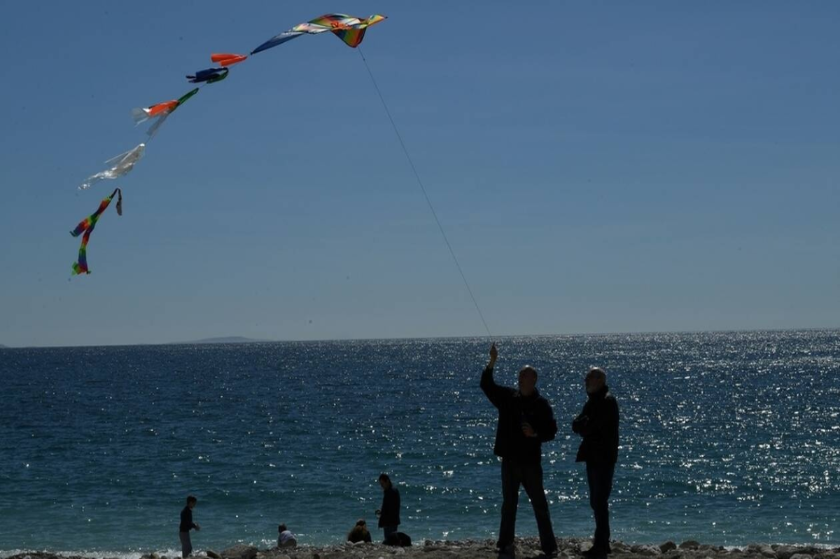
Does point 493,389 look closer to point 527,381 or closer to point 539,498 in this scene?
point 527,381

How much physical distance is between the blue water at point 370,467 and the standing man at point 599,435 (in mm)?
10162

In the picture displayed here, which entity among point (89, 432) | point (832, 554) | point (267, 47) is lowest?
point (89, 432)

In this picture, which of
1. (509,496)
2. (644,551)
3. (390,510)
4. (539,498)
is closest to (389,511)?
(390,510)

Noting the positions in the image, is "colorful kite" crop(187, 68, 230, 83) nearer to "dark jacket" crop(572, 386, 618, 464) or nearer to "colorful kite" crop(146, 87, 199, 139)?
"colorful kite" crop(146, 87, 199, 139)

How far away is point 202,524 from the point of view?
2119 centimetres

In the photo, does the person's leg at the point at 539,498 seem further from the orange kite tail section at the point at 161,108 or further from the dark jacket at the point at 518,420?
the orange kite tail section at the point at 161,108

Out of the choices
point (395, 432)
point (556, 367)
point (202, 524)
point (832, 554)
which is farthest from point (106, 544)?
point (556, 367)

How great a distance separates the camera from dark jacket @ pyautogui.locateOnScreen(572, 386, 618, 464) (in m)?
9.05

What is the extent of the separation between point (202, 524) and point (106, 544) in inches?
90.6

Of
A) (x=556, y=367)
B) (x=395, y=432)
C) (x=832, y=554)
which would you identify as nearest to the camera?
(x=832, y=554)

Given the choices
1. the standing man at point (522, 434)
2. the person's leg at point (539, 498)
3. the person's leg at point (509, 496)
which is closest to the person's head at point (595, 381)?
the standing man at point (522, 434)

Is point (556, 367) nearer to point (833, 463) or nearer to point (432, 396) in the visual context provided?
point (432, 396)

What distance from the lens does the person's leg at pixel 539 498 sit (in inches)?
358

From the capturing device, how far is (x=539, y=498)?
9.18 metres
